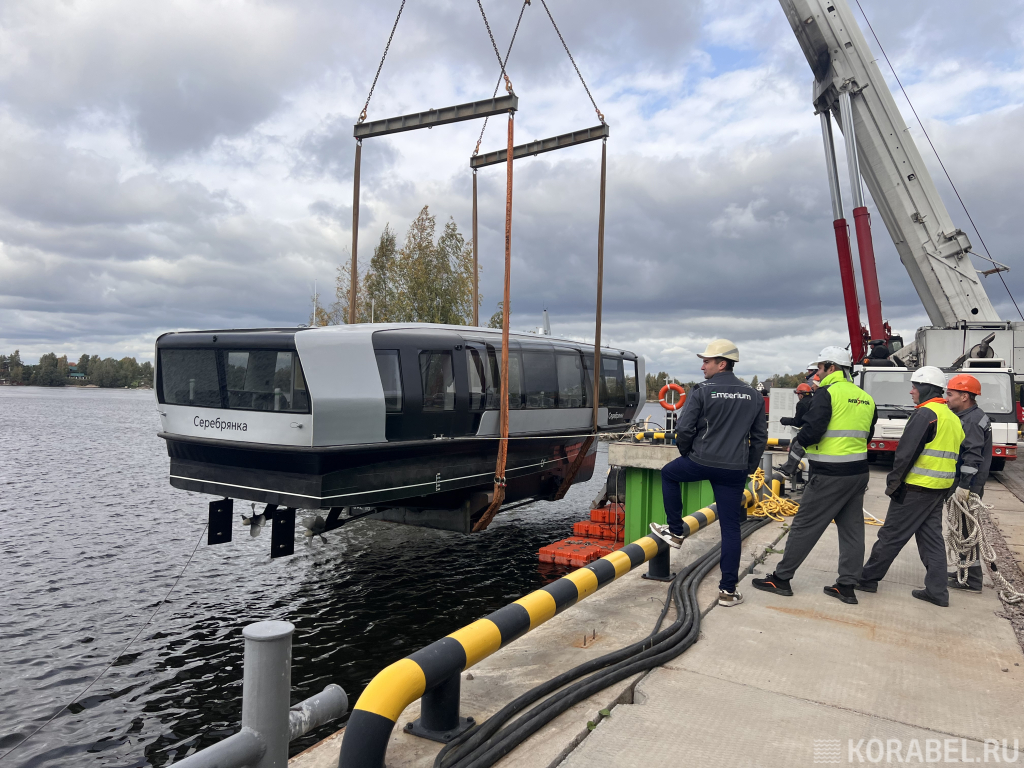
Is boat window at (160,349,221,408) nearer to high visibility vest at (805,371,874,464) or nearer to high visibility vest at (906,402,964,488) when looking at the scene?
high visibility vest at (805,371,874,464)

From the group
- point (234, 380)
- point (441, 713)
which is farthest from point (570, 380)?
point (441, 713)

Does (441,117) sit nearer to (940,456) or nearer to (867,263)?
(940,456)

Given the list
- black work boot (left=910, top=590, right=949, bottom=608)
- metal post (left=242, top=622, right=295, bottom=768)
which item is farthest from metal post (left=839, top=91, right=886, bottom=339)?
metal post (left=242, top=622, right=295, bottom=768)

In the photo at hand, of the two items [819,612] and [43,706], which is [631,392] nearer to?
[819,612]

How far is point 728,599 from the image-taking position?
5.03 meters

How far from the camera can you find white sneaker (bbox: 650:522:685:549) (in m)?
5.41

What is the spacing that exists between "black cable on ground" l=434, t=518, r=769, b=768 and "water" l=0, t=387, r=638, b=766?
411 cm

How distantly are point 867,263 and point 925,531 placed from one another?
13.4 metres

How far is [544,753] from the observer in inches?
115

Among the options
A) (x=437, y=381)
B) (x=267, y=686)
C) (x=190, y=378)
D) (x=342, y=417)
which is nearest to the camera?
(x=267, y=686)

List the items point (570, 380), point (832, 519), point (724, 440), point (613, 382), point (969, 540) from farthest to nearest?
point (613, 382) < point (570, 380) < point (969, 540) < point (832, 519) < point (724, 440)

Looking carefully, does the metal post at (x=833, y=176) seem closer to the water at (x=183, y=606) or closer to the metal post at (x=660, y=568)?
the water at (x=183, y=606)

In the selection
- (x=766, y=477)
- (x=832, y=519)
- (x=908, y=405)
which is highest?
→ (x=908, y=405)

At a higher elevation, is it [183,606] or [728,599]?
[728,599]
